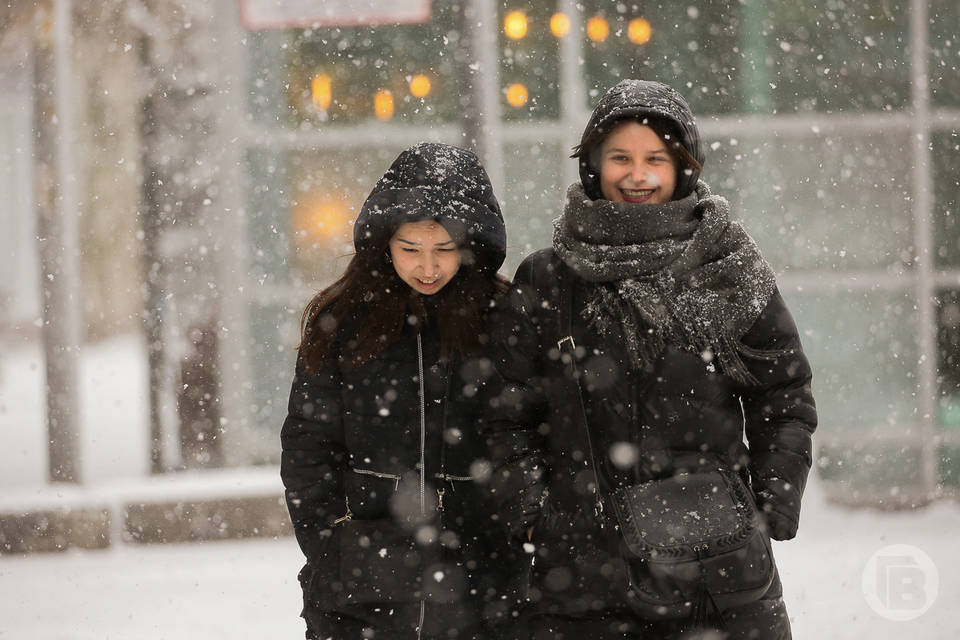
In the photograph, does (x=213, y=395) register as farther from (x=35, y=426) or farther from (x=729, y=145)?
(x=35, y=426)

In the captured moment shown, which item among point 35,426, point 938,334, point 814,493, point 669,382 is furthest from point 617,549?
point 35,426

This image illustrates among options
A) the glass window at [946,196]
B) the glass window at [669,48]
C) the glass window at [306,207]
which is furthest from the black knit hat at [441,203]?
the glass window at [946,196]

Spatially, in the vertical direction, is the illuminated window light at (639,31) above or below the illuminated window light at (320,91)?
above

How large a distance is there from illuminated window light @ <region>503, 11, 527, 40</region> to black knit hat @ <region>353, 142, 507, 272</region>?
13.4ft

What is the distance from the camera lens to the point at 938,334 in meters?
Result: 6.93

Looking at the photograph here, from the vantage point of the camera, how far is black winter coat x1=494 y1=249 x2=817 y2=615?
2416mm

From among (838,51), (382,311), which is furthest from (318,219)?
(382,311)

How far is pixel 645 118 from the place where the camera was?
2502mm

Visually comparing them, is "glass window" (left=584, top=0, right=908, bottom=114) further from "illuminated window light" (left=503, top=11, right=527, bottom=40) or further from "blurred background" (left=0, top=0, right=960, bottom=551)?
"illuminated window light" (left=503, top=11, right=527, bottom=40)

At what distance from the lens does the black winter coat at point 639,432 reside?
7.93 ft

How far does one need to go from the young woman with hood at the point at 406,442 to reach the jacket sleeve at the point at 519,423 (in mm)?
105

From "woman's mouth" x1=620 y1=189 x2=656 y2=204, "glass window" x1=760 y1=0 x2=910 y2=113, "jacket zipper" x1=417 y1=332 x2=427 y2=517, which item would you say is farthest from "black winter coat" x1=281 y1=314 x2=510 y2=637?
"glass window" x1=760 y1=0 x2=910 y2=113

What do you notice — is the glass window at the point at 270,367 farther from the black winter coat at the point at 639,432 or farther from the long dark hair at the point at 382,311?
the black winter coat at the point at 639,432

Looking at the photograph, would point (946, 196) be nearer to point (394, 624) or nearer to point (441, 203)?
point (441, 203)
